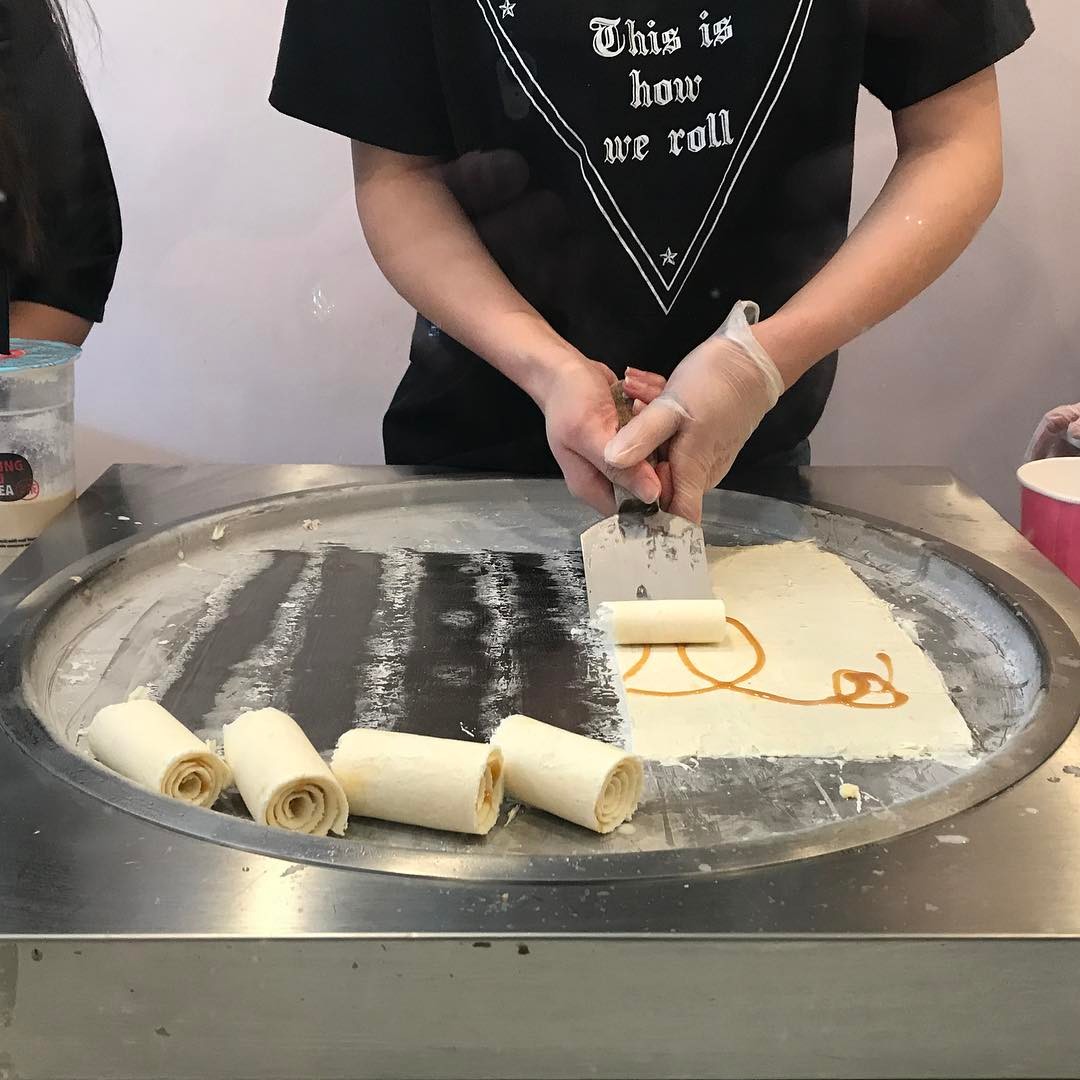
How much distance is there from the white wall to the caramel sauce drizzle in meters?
0.80

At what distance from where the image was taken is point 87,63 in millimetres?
1365

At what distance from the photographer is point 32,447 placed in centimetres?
111

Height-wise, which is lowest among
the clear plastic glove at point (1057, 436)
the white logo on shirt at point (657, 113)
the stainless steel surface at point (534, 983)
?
the clear plastic glove at point (1057, 436)

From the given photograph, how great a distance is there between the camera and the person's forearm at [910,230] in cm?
108

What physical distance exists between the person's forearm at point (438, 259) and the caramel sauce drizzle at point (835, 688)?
39 centimetres

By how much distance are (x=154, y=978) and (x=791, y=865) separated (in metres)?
0.30

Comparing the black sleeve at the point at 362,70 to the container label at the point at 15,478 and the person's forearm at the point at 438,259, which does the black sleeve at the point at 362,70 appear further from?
the container label at the point at 15,478

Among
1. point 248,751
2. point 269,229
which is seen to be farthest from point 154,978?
point 269,229

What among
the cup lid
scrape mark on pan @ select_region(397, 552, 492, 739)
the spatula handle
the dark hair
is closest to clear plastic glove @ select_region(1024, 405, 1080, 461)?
the cup lid

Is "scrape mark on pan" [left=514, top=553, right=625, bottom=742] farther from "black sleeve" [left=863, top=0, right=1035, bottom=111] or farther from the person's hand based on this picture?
"black sleeve" [left=863, top=0, right=1035, bottom=111]

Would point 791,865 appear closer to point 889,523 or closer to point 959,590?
point 959,590

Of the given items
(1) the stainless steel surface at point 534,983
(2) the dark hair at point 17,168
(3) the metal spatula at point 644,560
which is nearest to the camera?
(1) the stainless steel surface at point 534,983

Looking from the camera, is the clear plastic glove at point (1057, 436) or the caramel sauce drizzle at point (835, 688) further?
the clear plastic glove at point (1057, 436)

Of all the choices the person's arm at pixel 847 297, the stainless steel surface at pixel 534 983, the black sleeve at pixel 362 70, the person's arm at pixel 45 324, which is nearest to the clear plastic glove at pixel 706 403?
the person's arm at pixel 847 297
